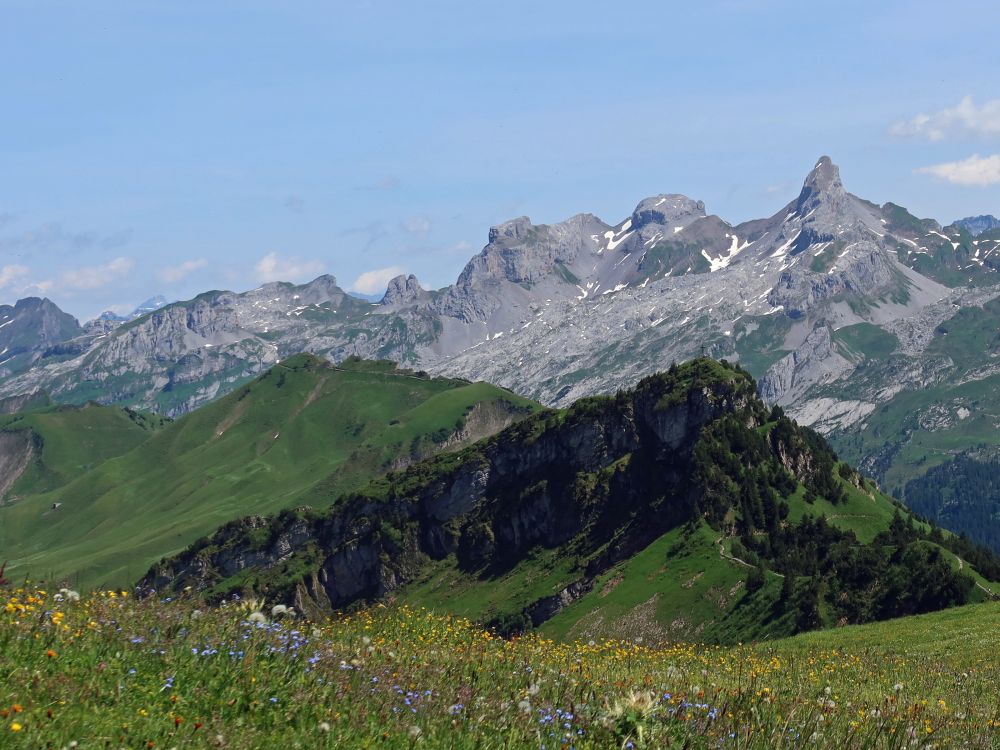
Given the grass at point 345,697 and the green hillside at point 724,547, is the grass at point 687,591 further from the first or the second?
the grass at point 345,697

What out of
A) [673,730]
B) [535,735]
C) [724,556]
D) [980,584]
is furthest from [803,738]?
[724,556]

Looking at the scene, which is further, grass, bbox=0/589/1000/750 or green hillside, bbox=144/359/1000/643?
green hillside, bbox=144/359/1000/643

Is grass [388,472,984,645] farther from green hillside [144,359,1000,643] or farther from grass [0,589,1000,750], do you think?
grass [0,589,1000,750]

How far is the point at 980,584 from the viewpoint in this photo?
113 metres

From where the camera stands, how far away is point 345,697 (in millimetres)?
13211

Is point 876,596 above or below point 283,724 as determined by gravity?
below

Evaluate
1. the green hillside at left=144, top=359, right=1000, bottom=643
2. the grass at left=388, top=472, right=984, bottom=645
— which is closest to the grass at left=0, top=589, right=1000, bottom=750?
the green hillside at left=144, top=359, right=1000, bottom=643

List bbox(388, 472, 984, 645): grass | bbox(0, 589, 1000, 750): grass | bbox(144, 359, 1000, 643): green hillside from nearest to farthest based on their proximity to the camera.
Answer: bbox(0, 589, 1000, 750): grass, bbox(144, 359, 1000, 643): green hillside, bbox(388, 472, 984, 645): grass

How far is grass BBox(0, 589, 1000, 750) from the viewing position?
11.7m

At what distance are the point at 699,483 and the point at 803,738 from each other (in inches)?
5992

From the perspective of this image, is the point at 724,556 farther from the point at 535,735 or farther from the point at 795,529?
the point at 535,735

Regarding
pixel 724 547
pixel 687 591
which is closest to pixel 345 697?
pixel 687 591

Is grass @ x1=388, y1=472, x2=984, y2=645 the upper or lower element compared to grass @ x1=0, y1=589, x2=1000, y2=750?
lower

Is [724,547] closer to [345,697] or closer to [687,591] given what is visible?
[687,591]
